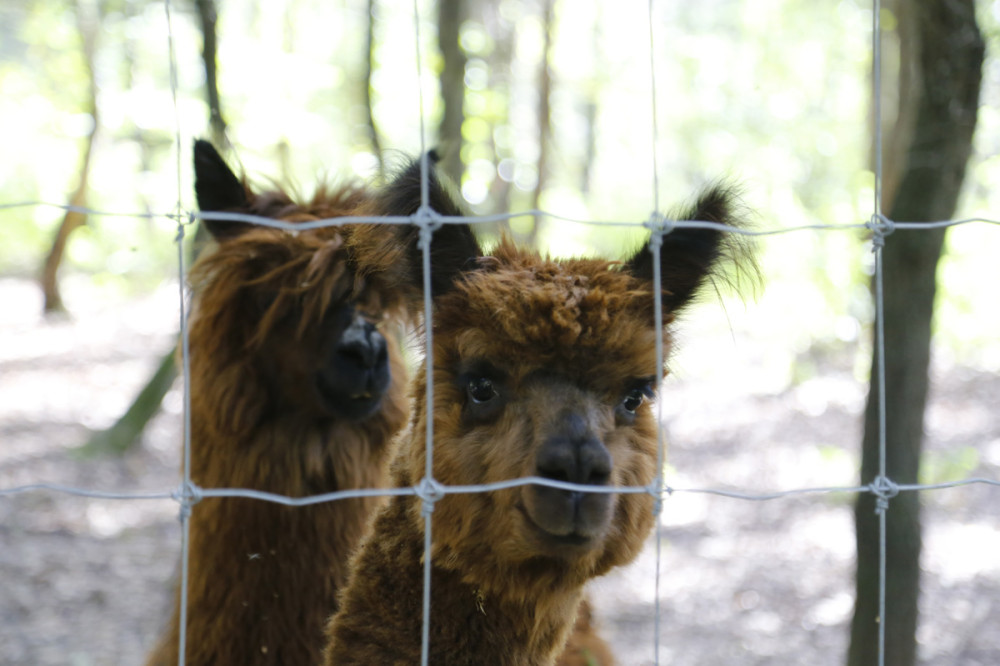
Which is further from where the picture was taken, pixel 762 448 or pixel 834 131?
pixel 834 131

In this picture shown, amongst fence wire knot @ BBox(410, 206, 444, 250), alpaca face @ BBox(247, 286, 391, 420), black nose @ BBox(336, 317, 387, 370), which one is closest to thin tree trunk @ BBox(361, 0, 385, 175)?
alpaca face @ BBox(247, 286, 391, 420)

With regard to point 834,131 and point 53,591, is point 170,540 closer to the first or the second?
point 53,591

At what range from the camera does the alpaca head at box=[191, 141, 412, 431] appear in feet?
10.8

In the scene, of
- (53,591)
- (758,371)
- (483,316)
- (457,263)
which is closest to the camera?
(483,316)

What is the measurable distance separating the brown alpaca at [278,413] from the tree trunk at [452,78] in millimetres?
2089

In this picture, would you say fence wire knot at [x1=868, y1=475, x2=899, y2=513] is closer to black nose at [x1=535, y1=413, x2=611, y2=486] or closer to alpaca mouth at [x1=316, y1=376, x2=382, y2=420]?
black nose at [x1=535, y1=413, x2=611, y2=486]

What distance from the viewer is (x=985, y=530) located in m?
7.46

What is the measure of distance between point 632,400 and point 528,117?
73.9 ft

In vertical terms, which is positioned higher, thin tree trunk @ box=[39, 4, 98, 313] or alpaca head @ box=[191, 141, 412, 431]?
thin tree trunk @ box=[39, 4, 98, 313]

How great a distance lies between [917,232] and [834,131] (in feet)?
40.1

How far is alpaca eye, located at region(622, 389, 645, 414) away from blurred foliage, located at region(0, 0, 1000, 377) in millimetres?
6507

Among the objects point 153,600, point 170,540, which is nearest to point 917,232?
point 153,600

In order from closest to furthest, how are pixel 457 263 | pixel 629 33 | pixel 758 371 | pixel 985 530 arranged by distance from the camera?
pixel 457 263, pixel 985 530, pixel 758 371, pixel 629 33

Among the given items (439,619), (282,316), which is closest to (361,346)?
(282,316)
